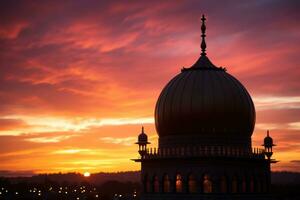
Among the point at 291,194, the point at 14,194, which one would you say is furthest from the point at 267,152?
the point at 14,194

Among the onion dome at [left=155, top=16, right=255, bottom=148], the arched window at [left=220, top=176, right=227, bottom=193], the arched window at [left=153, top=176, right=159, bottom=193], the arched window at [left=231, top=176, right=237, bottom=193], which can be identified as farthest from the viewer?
the arched window at [left=153, top=176, right=159, bottom=193]

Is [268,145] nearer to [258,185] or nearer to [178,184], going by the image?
[258,185]

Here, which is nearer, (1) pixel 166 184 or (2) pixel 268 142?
(1) pixel 166 184

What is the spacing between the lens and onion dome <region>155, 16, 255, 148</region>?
2297 inches

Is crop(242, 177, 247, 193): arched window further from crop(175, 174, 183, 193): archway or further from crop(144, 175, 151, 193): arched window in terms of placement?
crop(144, 175, 151, 193): arched window

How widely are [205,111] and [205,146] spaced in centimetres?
300

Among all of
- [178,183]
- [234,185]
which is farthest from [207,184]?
[178,183]

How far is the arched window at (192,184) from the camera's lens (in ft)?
188

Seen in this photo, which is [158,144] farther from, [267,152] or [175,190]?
[267,152]

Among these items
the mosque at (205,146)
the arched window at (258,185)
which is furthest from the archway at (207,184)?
the arched window at (258,185)

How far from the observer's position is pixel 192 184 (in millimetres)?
57625

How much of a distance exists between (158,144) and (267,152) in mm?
9967

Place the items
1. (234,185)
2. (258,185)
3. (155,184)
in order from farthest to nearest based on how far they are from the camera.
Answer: (155,184)
(258,185)
(234,185)

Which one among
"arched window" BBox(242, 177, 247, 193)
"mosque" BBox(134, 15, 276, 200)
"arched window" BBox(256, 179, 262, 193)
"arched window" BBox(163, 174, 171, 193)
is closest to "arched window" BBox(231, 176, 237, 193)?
"mosque" BBox(134, 15, 276, 200)
